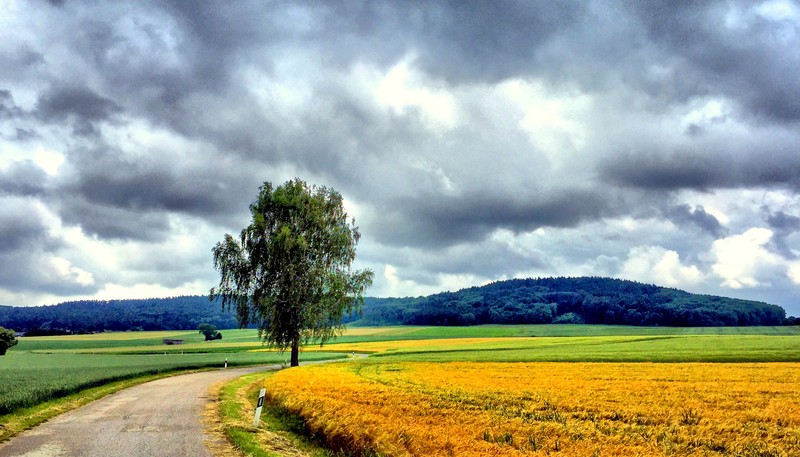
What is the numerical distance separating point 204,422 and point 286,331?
103 feet

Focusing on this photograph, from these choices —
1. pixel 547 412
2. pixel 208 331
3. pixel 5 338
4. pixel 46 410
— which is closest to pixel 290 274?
pixel 46 410

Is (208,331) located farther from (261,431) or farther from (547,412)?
(547,412)

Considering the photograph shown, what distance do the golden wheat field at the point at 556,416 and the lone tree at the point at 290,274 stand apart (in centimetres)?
2225

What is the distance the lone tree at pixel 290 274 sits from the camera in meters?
47.8

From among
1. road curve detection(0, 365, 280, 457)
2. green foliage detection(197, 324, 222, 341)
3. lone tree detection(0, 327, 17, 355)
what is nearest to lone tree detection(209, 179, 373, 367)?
road curve detection(0, 365, 280, 457)

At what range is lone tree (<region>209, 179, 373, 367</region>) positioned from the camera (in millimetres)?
47844

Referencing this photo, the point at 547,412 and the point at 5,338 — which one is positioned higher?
the point at 547,412

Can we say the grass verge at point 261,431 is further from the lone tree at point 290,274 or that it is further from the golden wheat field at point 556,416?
the lone tree at point 290,274

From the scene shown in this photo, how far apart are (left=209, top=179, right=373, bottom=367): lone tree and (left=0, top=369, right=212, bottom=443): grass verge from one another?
1625cm

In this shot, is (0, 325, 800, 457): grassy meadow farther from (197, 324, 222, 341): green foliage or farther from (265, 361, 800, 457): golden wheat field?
(197, 324, 222, 341): green foliage

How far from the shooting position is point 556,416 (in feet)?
51.8

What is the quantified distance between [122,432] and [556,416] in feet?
42.3

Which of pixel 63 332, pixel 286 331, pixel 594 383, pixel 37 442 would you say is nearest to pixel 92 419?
pixel 37 442

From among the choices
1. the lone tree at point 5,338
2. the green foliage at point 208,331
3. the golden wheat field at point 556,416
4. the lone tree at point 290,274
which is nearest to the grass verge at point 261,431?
the golden wheat field at point 556,416
